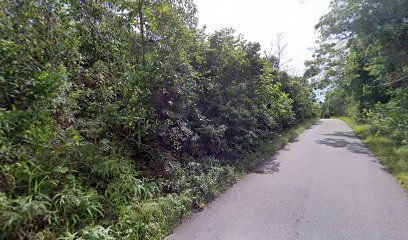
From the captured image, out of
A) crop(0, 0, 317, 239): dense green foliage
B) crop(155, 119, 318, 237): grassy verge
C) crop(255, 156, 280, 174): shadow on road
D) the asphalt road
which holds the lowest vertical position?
the asphalt road

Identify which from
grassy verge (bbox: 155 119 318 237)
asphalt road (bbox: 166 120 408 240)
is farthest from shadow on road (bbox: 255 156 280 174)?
grassy verge (bbox: 155 119 318 237)

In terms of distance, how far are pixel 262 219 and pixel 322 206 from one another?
1266 millimetres

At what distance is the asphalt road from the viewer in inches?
104

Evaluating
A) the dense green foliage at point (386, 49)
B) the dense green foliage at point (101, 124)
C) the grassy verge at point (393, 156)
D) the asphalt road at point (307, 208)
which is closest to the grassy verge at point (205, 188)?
the dense green foliage at point (101, 124)

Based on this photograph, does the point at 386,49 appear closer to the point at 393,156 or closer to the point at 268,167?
the point at 393,156

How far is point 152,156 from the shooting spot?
12.1 feet

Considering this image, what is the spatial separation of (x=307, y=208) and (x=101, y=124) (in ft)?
12.8

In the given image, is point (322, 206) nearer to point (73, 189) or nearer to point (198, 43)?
point (73, 189)

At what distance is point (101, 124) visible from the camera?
10.9 feet

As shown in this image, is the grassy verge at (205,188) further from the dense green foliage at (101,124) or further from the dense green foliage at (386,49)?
the dense green foliage at (386,49)

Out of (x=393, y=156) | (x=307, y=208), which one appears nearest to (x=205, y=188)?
(x=307, y=208)

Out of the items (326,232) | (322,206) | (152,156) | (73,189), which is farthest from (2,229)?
(322,206)

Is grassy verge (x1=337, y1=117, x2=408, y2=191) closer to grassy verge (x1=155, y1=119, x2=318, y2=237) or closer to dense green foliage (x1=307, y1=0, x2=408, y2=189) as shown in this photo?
dense green foliage (x1=307, y1=0, x2=408, y2=189)

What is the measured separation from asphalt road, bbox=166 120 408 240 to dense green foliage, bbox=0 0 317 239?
41cm
